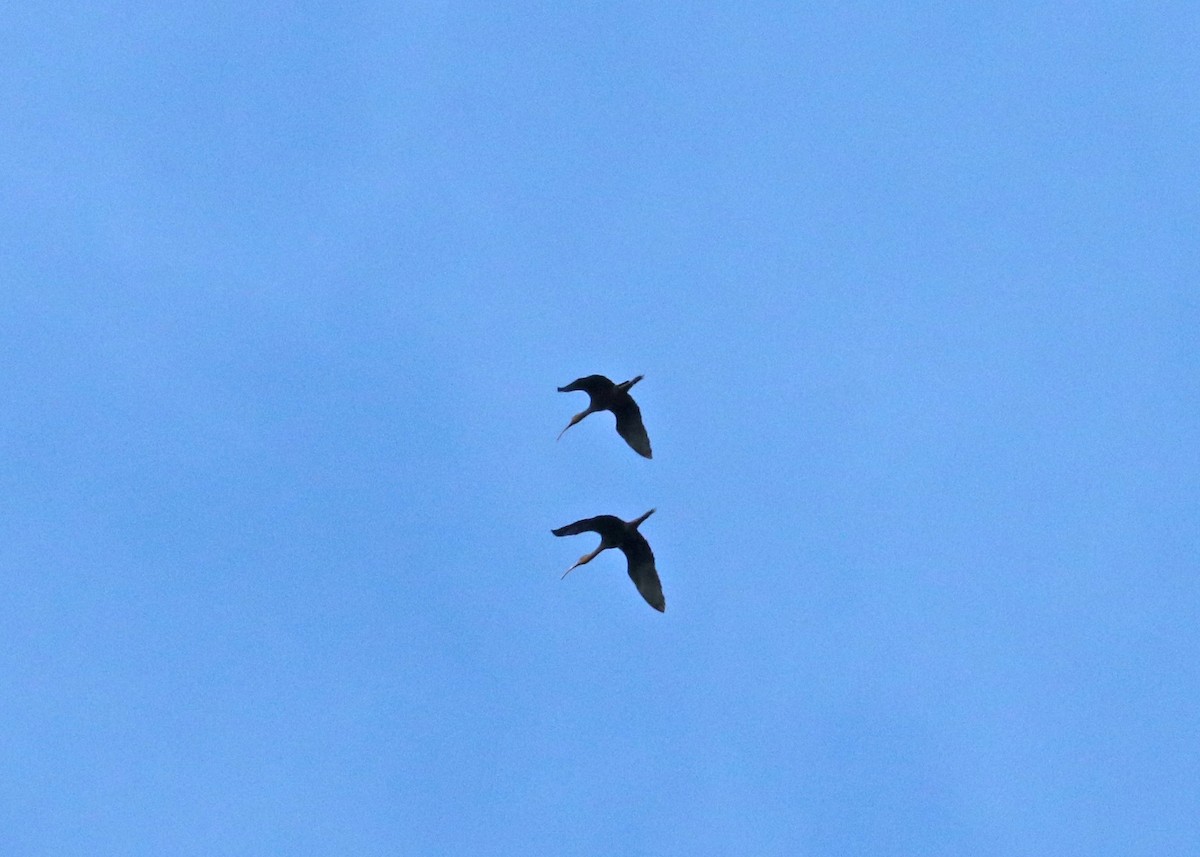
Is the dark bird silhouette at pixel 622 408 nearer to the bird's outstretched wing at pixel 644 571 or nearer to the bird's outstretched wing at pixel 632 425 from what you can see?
the bird's outstretched wing at pixel 632 425

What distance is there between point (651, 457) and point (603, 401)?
1.91 metres

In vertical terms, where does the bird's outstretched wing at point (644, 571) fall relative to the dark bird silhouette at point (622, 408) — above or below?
below

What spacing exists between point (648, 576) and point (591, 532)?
1.92 metres

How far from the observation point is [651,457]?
207 feet

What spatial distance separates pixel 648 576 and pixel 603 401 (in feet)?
15.3

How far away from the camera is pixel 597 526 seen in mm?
62281

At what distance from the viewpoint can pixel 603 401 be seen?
63.2m

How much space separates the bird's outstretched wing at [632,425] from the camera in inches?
2489

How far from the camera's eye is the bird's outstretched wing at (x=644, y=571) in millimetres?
62906

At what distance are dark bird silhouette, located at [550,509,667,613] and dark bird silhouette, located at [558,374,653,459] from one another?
2069mm

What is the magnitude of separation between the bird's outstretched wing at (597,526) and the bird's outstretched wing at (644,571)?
0.54 m

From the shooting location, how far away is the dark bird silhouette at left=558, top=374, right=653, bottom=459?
6269cm

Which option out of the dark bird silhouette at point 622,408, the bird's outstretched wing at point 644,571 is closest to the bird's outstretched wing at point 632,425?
the dark bird silhouette at point 622,408

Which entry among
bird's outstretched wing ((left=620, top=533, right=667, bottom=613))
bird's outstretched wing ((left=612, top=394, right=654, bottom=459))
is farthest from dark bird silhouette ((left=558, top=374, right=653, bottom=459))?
bird's outstretched wing ((left=620, top=533, right=667, bottom=613))
